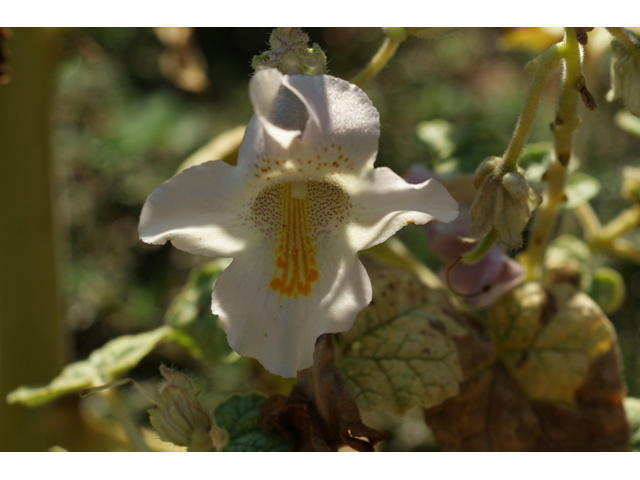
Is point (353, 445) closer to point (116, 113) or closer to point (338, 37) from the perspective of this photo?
point (116, 113)

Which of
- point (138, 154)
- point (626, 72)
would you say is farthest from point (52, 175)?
point (626, 72)

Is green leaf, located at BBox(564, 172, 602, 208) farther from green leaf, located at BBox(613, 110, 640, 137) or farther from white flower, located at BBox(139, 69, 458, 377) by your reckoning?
white flower, located at BBox(139, 69, 458, 377)

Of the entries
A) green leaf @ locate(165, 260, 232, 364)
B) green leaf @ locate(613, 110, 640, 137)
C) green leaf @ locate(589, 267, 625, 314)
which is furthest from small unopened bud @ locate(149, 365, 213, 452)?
green leaf @ locate(613, 110, 640, 137)

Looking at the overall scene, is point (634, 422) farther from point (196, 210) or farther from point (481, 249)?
point (196, 210)

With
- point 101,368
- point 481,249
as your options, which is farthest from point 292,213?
point 101,368

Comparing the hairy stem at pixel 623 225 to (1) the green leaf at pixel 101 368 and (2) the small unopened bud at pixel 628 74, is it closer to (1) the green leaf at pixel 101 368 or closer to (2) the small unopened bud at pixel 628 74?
(2) the small unopened bud at pixel 628 74

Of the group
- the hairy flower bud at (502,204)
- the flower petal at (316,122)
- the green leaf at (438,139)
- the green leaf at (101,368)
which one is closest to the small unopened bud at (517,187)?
the hairy flower bud at (502,204)
